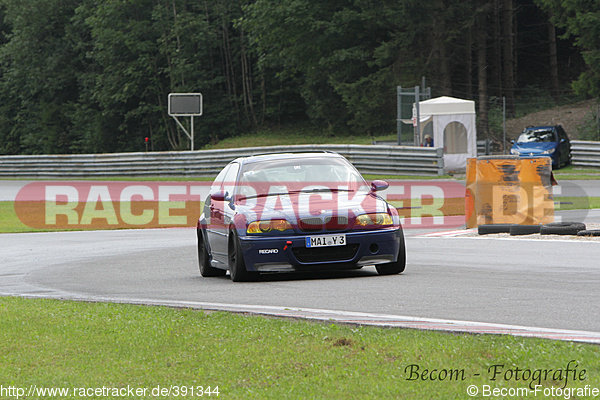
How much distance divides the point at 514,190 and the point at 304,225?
22.5 feet

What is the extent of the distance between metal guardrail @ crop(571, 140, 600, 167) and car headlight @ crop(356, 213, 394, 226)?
85.3ft

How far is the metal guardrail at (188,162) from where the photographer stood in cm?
3325

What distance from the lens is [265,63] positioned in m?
56.2

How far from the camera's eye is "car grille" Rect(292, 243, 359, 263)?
9930 mm

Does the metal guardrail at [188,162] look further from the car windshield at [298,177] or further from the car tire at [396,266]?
the car tire at [396,266]

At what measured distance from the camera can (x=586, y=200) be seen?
22531 millimetres

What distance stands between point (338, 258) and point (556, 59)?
52770 millimetres

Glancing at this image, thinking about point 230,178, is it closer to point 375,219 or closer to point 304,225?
point 304,225

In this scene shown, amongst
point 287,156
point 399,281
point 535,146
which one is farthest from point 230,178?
point 535,146

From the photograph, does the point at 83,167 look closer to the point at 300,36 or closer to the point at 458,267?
the point at 300,36

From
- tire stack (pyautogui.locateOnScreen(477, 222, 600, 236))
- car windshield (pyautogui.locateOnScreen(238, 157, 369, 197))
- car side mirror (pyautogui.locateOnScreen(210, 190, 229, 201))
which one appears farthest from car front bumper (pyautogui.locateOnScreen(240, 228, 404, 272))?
tire stack (pyautogui.locateOnScreen(477, 222, 600, 236))

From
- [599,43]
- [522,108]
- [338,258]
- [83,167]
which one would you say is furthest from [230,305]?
[522,108]

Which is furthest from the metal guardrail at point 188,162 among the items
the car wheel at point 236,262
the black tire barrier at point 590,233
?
the car wheel at point 236,262

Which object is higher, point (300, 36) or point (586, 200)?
point (300, 36)
